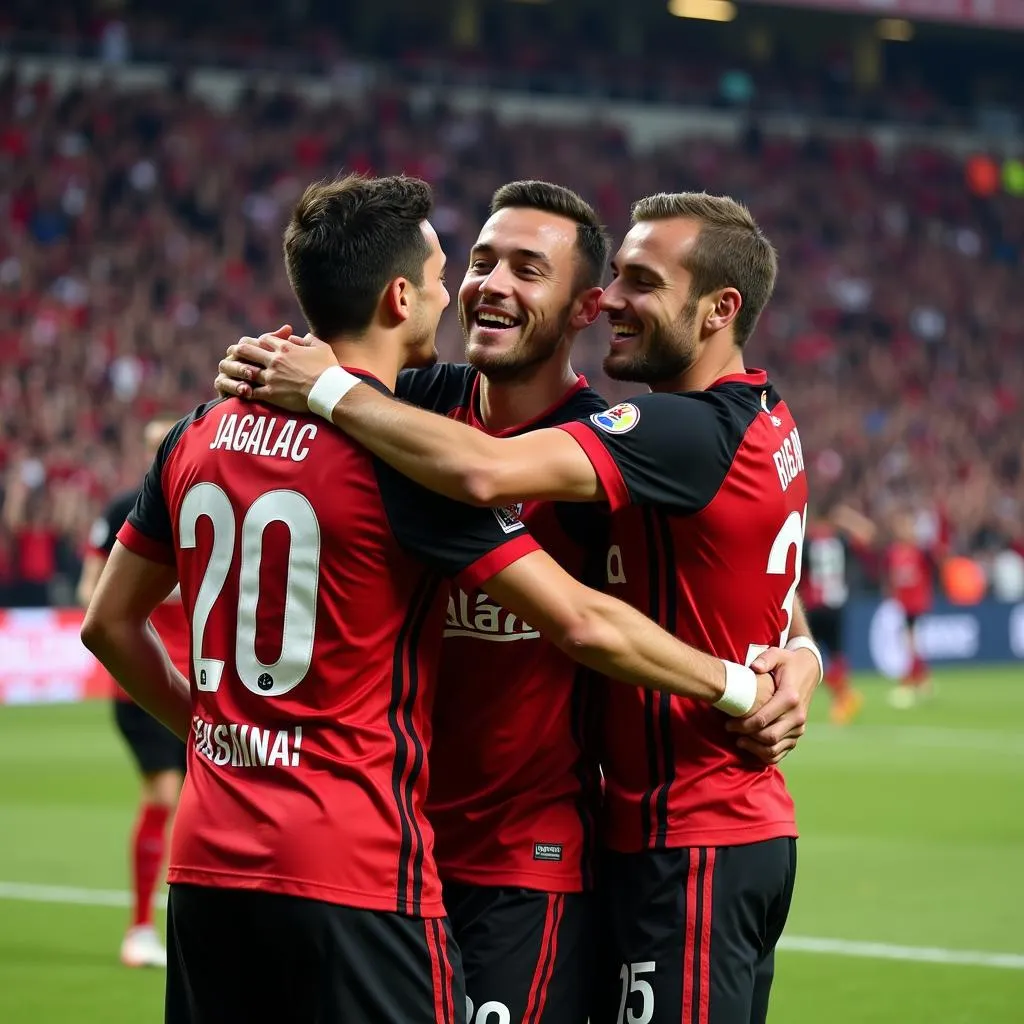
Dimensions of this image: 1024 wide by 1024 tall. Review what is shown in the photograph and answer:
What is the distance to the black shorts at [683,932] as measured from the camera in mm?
3748

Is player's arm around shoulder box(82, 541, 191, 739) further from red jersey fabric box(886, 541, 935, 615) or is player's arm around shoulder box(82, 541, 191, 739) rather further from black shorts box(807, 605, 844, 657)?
red jersey fabric box(886, 541, 935, 615)

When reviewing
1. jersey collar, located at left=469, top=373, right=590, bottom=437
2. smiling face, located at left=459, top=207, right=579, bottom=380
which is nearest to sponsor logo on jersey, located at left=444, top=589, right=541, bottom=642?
jersey collar, located at left=469, top=373, right=590, bottom=437

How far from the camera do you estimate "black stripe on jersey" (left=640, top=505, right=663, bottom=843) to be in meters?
3.83

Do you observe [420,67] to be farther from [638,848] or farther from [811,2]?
[638,848]

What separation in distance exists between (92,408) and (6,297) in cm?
200

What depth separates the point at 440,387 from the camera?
453cm

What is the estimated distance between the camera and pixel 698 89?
33688 millimetres

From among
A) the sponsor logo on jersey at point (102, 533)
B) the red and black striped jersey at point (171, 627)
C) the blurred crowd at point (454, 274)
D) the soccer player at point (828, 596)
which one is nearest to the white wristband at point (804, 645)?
the red and black striped jersey at point (171, 627)

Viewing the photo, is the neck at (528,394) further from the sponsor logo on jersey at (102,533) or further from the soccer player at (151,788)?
the sponsor logo on jersey at (102,533)

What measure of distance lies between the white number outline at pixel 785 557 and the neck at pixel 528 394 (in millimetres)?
640

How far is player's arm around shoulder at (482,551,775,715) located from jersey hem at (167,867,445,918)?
1.83ft

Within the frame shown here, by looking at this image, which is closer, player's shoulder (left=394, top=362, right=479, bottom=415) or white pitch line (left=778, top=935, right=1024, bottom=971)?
player's shoulder (left=394, top=362, right=479, bottom=415)

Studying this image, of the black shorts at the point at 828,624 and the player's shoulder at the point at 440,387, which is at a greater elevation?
the player's shoulder at the point at 440,387

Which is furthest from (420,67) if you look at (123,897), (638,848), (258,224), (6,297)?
(638,848)
